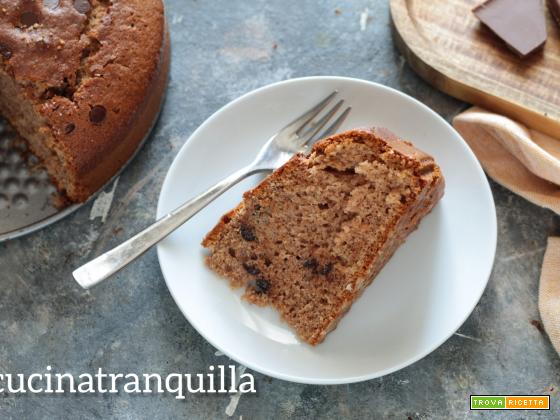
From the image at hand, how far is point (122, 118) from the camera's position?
2.47m

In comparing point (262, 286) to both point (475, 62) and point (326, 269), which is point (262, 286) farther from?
point (475, 62)

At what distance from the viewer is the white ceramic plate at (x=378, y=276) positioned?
2.42 m

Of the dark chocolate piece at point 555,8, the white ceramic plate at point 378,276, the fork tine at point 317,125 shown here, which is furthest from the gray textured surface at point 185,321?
the dark chocolate piece at point 555,8

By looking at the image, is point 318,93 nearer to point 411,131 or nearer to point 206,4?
point 411,131

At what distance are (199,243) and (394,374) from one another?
34.9 inches

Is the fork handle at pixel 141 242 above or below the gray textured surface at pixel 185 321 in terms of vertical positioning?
above

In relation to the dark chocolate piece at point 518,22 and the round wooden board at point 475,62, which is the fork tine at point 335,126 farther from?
the dark chocolate piece at point 518,22

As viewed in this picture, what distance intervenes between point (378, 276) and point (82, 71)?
4.32 ft

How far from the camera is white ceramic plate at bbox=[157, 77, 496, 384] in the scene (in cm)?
242

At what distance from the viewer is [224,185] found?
2.53 m

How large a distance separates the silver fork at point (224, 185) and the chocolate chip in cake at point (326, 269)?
0.43m

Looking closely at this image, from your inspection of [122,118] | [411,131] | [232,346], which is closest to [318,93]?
[411,131]

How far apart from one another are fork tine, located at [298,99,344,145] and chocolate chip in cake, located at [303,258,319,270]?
47 cm

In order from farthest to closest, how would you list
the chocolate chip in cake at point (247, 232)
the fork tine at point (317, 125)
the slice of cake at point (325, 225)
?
the fork tine at point (317, 125), the chocolate chip in cake at point (247, 232), the slice of cake at point (325, 225)
